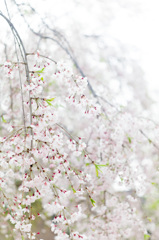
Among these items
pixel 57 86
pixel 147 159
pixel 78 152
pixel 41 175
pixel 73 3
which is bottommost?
pixel 147 159

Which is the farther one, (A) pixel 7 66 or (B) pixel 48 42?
(B) pixel 48 42

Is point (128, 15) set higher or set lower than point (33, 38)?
higher

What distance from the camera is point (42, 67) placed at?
184 centimetres

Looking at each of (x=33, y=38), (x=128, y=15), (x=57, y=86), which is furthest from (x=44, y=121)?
(x=128, y=15)

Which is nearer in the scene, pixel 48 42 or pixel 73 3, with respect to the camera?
pixel 48 42

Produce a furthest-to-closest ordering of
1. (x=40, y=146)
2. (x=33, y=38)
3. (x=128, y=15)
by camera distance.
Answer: (x=128, y=15) → (x=33, y=38) → (x=40, y=146)

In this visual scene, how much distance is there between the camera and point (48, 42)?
4547 mm

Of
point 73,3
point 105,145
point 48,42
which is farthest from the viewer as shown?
point 73,3

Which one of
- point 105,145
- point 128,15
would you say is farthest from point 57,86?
point 128,15

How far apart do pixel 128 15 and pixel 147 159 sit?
3.72 metres

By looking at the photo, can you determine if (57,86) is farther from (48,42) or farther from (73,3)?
(73,3)

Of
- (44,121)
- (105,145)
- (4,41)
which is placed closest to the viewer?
(44,121)

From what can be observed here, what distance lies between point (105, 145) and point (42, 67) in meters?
1.18

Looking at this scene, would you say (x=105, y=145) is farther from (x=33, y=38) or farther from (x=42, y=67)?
(x=33, y=38)
